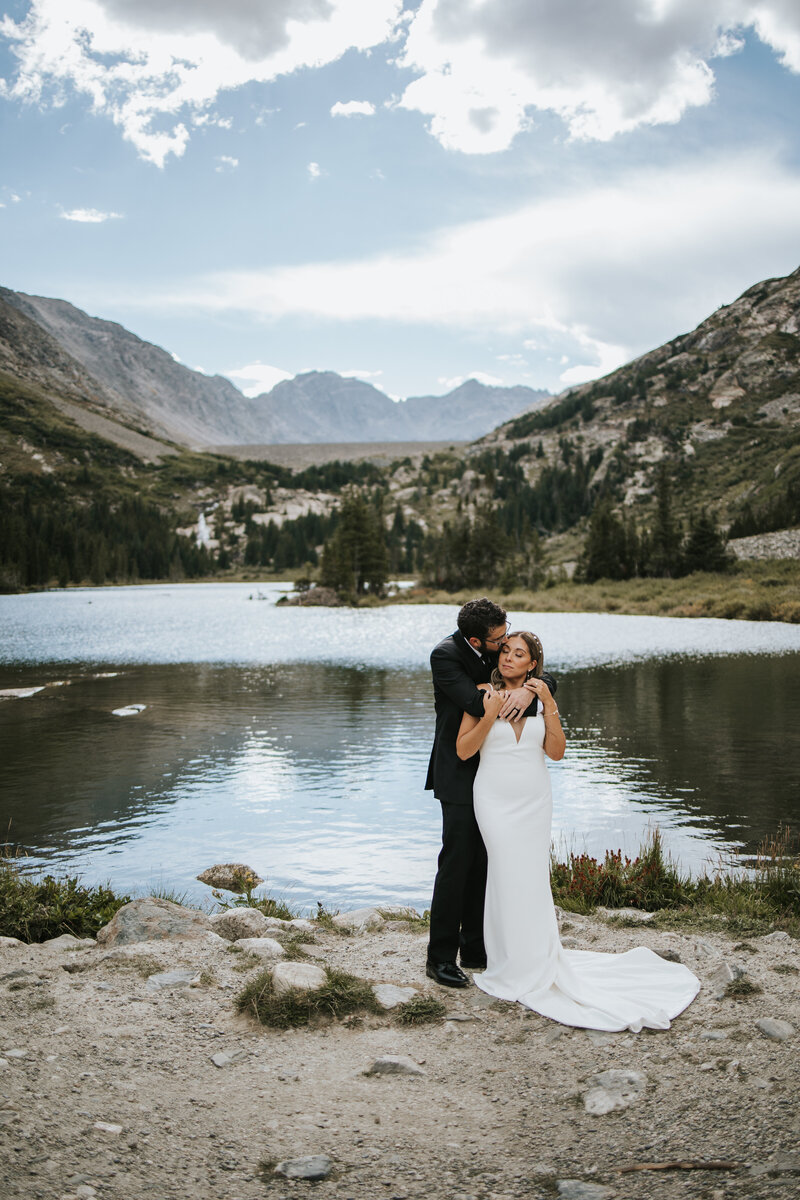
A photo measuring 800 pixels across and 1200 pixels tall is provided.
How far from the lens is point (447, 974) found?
22.8 feet

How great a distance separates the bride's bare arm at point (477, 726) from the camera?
21.4ft

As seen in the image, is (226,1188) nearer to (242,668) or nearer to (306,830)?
(306,830)

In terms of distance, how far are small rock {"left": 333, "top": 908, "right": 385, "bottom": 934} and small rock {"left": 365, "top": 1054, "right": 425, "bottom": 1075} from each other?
11.6 feet

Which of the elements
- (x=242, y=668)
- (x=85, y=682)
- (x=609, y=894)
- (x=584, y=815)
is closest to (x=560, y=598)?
(x=242, y=668)

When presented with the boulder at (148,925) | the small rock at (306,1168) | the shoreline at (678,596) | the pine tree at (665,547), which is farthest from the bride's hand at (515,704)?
the pine tree at (665,547)

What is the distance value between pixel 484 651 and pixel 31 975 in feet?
15.9

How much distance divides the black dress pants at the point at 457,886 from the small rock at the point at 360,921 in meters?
2.10

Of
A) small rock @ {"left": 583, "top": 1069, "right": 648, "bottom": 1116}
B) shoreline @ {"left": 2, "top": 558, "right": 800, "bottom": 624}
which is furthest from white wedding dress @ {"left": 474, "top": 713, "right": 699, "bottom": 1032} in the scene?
shoreline @ {"left": 2, "top": 558, "right": 800, "bottom": 624}

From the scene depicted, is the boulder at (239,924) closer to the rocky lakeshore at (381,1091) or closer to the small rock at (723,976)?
the rocky lakeshore at (381,1091)

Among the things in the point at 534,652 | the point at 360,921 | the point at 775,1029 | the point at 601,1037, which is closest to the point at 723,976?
the point at 775,1029

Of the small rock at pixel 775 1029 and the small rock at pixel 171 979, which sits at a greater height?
the small rock at pixel 775 1029

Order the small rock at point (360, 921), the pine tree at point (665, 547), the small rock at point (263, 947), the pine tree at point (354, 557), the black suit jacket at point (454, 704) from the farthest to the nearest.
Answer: the pine tree at point (354, 557), the pine tree at point (665, 547), the small rock at point (360, 921), the small rock at point (263, 947), the black suit jacket at point (454, 704)

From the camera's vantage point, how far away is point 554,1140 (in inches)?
183

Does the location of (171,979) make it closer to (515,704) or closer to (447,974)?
(447,974)
